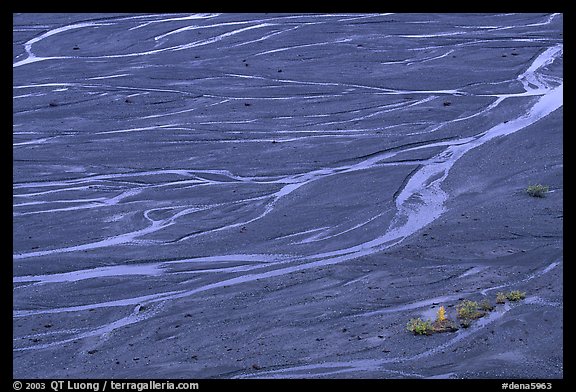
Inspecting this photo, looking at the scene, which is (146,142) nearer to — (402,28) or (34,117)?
(34,117)

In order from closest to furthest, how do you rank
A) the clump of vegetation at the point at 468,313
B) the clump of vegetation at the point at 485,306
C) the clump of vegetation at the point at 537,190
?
the clump of vegetation at the point at 468,313 → the clump of vegetation at the point at 485,306 → the clump of vegetation at the point at 537,190

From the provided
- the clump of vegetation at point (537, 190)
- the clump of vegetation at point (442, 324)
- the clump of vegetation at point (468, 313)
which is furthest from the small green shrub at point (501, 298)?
the clump of vegetation at point (537, 190)

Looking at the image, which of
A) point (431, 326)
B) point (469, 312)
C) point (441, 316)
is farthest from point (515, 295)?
point (431, 326)

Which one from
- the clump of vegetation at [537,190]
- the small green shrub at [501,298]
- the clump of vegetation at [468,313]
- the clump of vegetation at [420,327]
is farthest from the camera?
the clump of vegetation at [537,190]

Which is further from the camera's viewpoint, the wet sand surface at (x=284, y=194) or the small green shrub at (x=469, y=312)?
the small green shrub at (x=469, y=312)

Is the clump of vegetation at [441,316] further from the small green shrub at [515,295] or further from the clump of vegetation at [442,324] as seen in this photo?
the small green shrub at [515,295]

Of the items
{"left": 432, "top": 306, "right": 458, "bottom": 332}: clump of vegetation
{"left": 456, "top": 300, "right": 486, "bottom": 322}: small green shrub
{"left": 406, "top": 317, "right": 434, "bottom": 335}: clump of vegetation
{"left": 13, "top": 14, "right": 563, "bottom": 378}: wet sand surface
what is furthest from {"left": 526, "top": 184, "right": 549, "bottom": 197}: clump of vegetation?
{"left": 406, "top": 317, "right": 434, "bottom": 335}: clump of vegetation
